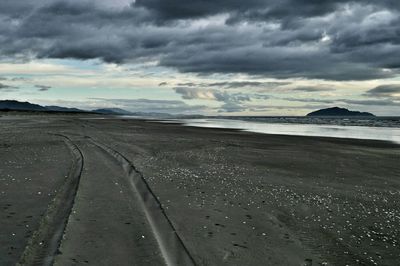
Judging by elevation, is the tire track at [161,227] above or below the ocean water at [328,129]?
below

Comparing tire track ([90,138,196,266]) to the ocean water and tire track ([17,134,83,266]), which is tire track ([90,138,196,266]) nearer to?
tire track ([17,134,83,266])

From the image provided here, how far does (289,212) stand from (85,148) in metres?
15.0

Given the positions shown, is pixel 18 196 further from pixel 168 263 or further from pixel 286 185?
pixel 286 185

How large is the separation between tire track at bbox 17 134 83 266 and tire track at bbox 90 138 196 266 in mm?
1765

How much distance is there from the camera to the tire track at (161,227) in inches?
238

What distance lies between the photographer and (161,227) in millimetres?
7605

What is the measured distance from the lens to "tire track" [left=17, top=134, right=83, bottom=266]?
5.79m

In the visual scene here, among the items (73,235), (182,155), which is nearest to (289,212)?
(73,235)

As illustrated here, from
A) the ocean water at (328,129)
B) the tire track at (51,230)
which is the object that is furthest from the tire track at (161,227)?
the ocean water at (328,129)

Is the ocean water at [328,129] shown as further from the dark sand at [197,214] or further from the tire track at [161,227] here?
the tire track at [161,227]

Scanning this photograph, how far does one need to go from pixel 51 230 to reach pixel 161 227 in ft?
7.02

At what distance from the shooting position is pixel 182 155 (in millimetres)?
20797

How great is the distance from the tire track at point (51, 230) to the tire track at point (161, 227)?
1.76 meters

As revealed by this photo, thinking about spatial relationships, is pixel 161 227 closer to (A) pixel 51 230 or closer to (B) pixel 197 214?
(B) pixel 197 214
